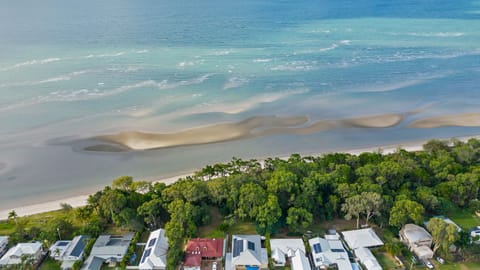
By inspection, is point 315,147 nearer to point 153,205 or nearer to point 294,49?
point 153,205

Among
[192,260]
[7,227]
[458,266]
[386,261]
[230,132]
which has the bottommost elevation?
[458,266]

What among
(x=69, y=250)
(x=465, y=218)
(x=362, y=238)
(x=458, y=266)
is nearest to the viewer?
(x=458, y=266)

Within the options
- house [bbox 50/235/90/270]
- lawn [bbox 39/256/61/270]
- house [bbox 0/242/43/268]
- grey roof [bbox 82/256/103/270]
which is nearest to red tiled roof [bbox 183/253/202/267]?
grey roof [bbox 82/256/103/270]

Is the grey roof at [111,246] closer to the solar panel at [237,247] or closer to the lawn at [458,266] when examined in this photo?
the solar panel at [237,247]

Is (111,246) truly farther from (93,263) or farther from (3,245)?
(3,245)

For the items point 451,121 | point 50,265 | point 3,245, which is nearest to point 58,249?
point 50,265

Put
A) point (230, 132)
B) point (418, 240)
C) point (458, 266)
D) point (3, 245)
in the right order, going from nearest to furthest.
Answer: point (458, 266), point (418, 240), point (3, 245), point (230, 132)

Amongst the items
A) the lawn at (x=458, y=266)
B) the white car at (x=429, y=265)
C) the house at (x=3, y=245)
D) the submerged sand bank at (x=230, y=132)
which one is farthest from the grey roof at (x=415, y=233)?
the house at (x=3, y=245)

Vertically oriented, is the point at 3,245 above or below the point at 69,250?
above
